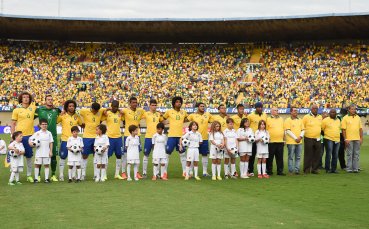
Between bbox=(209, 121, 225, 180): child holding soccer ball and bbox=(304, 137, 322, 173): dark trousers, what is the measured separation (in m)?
2.82

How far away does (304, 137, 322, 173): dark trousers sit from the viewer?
18.2 meters

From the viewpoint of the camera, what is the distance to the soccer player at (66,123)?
16125 millimetres

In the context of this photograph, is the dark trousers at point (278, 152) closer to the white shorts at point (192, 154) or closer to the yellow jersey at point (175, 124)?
the white shorts at point (192, 154)

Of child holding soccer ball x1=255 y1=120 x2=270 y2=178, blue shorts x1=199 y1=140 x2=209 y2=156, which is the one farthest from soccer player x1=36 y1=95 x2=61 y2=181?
child holding soccer ball x1=255 y1=120 x2=270 y2=178

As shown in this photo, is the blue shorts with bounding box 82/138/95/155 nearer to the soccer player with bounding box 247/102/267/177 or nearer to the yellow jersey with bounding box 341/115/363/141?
the soccer player with bounding box 247/102/267/177

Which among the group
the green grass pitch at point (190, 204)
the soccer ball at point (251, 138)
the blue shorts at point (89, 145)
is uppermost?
the soccer ball at point (251, 138)

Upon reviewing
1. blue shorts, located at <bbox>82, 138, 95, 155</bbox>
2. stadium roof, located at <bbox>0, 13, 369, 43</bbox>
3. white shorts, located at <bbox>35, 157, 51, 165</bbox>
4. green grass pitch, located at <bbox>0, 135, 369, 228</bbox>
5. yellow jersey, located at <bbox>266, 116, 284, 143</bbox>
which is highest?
stadium roof, located at <bbox>0, 13, 369, 43</bbox>

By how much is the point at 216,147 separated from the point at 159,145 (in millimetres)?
1473

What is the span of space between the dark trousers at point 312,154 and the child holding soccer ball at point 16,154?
25.5 ft

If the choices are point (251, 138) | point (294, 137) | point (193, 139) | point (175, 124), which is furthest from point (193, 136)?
point (294, 137)

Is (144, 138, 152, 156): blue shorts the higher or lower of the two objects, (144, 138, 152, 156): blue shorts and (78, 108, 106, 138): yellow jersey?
the lower

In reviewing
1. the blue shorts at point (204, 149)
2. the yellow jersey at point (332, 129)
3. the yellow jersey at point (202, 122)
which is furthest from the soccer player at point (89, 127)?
the yellow jersey at point (332, 129)

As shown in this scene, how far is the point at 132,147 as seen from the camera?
54.0 ft

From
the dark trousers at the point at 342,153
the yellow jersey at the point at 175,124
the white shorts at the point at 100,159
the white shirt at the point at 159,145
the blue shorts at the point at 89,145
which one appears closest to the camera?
the white shorts at the point at 100,159
